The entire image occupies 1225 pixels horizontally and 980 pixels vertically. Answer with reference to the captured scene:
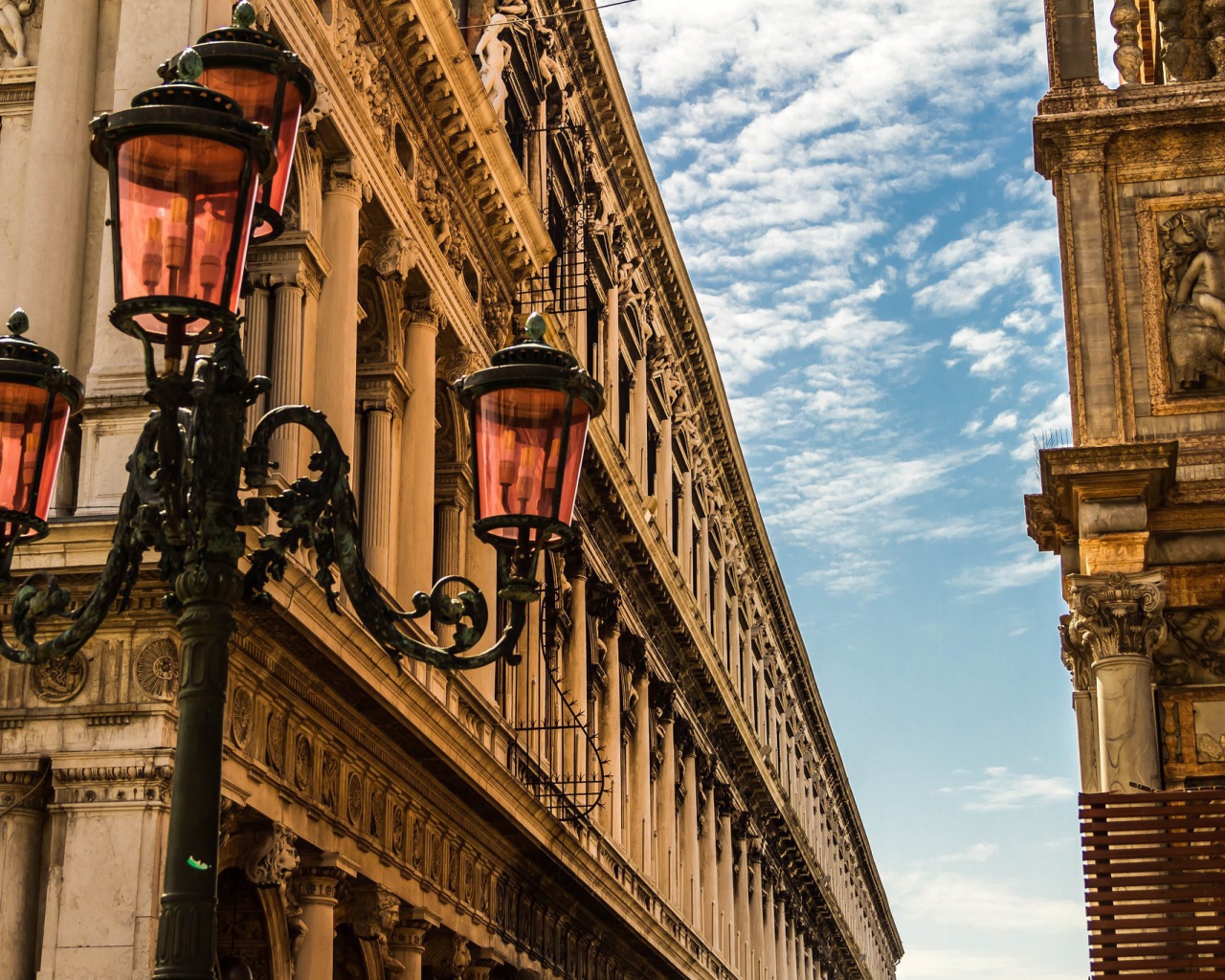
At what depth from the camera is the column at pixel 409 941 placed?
21531 mm

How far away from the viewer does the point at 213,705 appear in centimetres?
771

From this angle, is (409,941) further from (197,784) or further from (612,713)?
(197,784)

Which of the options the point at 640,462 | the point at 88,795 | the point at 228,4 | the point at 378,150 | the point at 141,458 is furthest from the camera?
the point at 640,462

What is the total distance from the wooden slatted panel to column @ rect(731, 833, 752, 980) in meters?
31.5

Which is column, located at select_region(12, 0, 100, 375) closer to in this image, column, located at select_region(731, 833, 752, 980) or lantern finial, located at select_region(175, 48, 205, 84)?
lantern finial, located at select_region(175, 48, 205, 84)

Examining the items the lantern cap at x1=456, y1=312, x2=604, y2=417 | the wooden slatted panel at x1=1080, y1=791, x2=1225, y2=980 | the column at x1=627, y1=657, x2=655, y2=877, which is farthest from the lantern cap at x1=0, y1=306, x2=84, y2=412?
the column at x1=627, y1=657, x2=655, y2=877

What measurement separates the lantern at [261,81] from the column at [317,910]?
1040 cm

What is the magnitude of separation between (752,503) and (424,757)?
35.9m

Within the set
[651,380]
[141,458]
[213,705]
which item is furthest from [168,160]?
[651,380]

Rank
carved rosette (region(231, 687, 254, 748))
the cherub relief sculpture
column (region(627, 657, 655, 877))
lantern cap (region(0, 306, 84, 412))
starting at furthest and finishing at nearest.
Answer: column (region(627, 657, 655, 877)) → the cherub relief sculpture → carved rosette (region(231, 687, 254, 748)) → lantern cap (region(0, 306, 84, 412))

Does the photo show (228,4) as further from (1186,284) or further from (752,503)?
(752,503)

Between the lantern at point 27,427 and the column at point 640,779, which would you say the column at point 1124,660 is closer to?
the lantern at point 27,427

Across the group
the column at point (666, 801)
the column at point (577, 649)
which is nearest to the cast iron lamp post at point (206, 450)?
the column at point (577, 649)

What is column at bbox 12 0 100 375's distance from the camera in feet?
54.3
